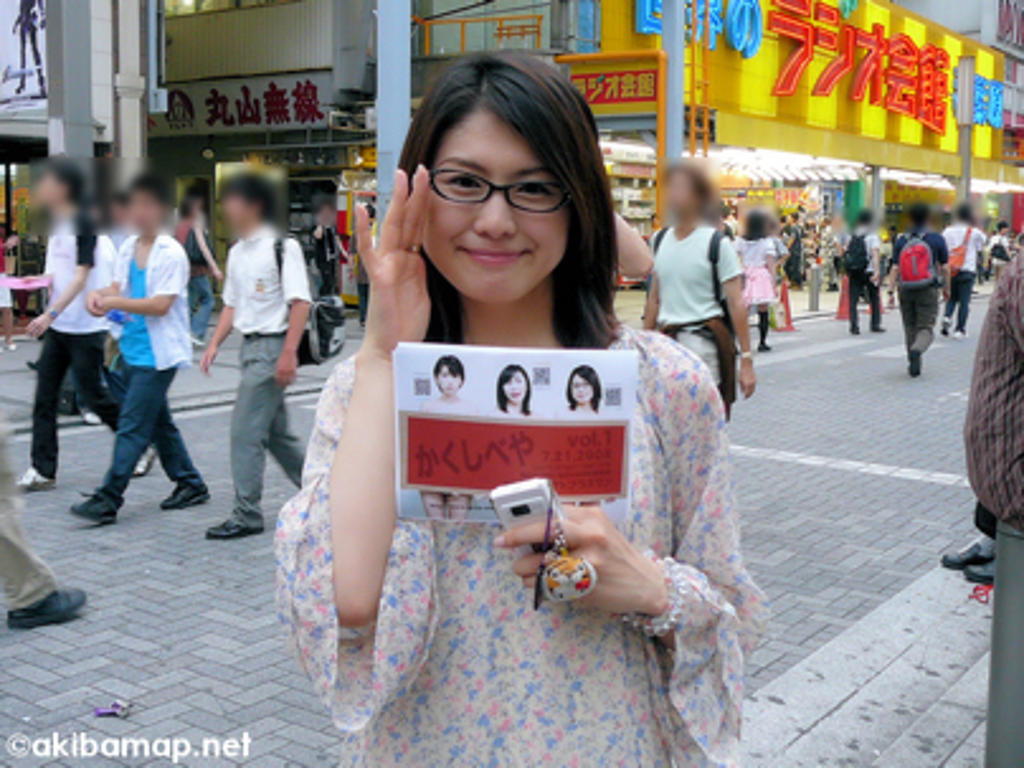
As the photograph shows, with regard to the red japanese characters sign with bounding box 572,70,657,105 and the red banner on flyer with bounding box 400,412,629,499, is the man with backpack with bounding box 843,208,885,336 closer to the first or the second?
the red japanese characters sign with bounding box 572,70,657,105

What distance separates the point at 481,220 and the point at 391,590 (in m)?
0.51

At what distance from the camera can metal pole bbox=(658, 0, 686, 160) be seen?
42.0ft

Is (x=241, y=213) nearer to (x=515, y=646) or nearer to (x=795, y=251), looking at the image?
(x=515, y=646)

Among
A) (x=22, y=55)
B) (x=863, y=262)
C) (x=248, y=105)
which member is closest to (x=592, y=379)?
(x=22, y=55)

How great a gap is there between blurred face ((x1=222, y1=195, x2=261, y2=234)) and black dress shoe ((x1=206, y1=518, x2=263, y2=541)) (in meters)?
1.55

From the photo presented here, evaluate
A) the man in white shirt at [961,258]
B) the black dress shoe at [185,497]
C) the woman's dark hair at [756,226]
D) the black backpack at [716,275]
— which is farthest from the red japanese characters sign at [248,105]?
the black backpack at [716,275]

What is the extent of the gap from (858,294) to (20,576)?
1460 cm

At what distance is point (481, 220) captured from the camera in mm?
1527

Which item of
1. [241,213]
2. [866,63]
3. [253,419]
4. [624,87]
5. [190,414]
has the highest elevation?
[866,63]

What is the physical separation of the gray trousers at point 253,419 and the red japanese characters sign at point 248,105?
43.9 feet

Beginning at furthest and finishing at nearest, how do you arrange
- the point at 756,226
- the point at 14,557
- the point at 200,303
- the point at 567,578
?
the point at 756,226
the point at 200,303
the point at 14,557
the point at 567,578

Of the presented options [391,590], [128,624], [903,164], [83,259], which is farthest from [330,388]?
[903,164]

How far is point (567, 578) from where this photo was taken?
1364 millimetres

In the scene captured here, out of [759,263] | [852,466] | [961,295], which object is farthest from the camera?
[961,295]
